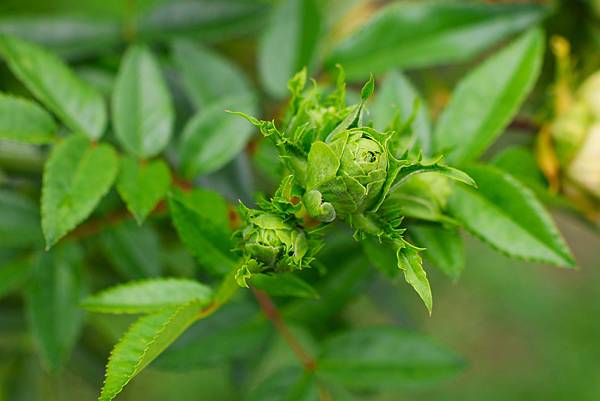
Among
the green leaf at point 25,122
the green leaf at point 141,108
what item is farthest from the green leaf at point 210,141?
the green leaf at point 25,122

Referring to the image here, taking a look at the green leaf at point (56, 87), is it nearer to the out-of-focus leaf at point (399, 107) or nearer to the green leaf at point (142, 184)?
the green leaf at point (142, 184)

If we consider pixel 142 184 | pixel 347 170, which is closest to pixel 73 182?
pixel 142 184

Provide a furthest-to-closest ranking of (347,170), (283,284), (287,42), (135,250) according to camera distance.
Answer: (287,42) < (135,250) < (283,284) < (347,170)

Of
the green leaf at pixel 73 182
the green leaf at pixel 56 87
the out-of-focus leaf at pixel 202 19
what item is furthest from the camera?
the out-of-focus leaf at pixel 202 19

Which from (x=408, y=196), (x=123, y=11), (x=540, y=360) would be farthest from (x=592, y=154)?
(x=540, y=360)

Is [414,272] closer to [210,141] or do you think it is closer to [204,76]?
[210,141]

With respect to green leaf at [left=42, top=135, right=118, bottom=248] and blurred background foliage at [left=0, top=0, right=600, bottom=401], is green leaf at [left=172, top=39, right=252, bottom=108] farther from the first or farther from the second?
green leaf at [left=42, top=135, right=118, bottom=248]
